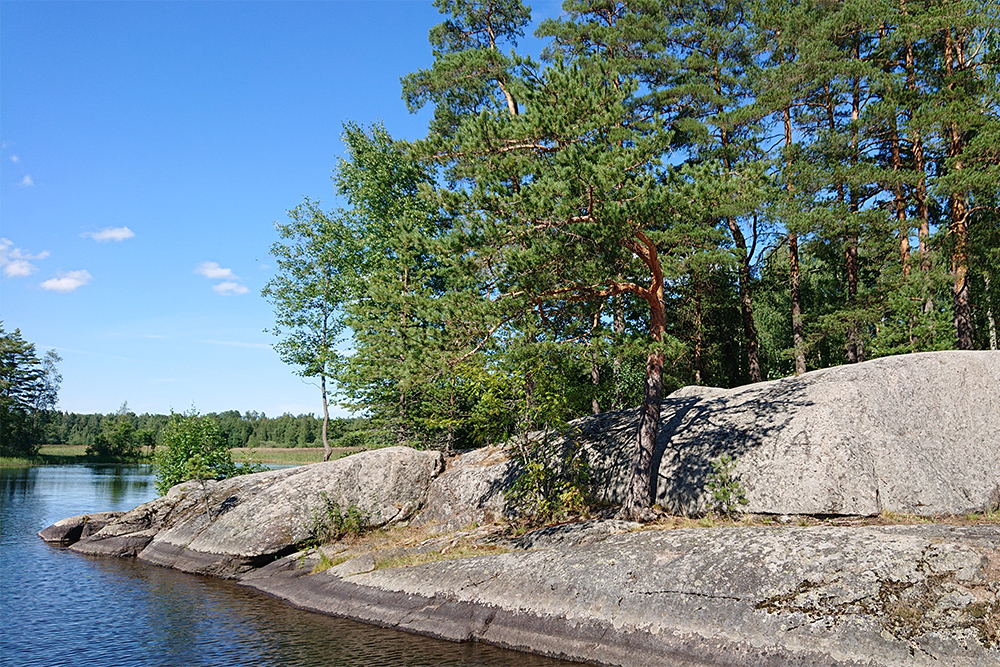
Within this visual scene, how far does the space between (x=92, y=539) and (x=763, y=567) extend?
74.1 ft

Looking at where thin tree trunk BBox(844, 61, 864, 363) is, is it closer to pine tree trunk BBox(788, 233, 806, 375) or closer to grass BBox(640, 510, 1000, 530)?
pine tree trunk BBox(788, 233, 806, 375)

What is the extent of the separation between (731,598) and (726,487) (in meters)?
4.37

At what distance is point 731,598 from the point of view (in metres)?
10.3

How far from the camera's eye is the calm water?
1108 cm

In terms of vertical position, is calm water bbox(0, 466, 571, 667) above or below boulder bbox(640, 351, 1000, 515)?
below

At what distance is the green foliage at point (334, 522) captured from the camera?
1877cm

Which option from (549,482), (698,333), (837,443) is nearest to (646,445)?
(549,482)

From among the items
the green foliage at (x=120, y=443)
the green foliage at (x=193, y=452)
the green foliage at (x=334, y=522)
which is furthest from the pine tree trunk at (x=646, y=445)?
the green foliage at (x=120, y=443)

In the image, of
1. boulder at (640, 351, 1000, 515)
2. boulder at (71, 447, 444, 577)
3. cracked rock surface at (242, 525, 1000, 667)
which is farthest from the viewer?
boulder at (71, 447, 444, 577)

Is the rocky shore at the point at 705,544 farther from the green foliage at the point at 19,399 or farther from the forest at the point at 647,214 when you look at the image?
Answer: the green foliage at the point at 19,399

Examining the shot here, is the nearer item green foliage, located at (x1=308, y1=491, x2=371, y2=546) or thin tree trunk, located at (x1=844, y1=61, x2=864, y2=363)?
green foliage, located at (x1=308, y1=491, x2=371, y2=546)

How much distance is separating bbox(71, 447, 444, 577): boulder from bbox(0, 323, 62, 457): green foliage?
71.3 m

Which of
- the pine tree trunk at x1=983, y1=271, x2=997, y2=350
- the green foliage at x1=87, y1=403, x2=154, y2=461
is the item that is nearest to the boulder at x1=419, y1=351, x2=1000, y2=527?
the pine tree trunk at x1=983, y1=271, x2=997, y2=350

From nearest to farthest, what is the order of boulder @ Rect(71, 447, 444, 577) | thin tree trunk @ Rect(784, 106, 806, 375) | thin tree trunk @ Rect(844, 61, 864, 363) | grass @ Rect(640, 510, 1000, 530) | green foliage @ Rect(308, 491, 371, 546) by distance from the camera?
grass @ Rect(640, 510, 1000, 530)
boulder @ Rect(71, 447, 444, 577)
green foliage @ Rect(308, 491, 371, 546)
thin tree trunk @ Rect(844, 61, 864, 363)
thin tree trunk @ Rect(784, 106, 806, 375)
